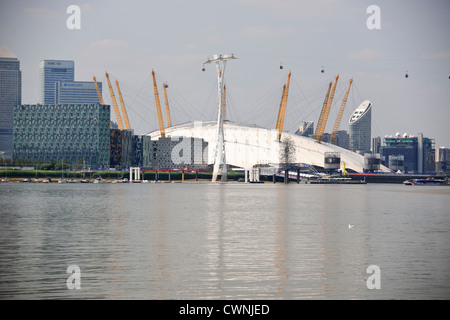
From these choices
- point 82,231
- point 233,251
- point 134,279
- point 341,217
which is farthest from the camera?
point 341,217

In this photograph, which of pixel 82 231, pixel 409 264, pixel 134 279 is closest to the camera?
pixel 134 279
